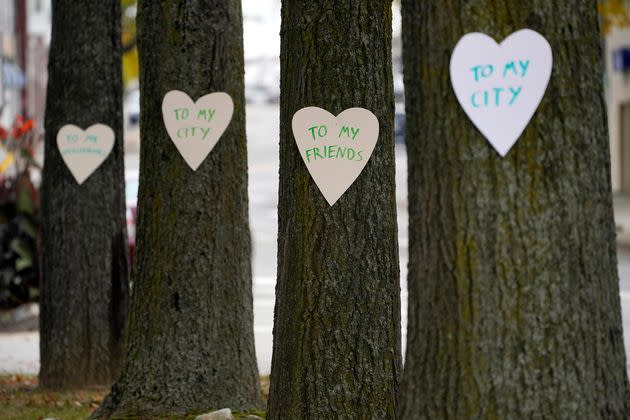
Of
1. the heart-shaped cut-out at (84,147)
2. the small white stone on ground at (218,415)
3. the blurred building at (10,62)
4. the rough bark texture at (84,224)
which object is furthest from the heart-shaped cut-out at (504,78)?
the blurred building at (10,62)

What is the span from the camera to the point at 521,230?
3848mm

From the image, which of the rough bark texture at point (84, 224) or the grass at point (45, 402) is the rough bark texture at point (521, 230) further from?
the rough bark texture at point (84, 224)

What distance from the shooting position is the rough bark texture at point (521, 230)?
152 inches

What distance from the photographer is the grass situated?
7969 mm

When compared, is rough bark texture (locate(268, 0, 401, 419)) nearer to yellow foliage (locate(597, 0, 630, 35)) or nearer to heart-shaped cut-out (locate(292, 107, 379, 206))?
heart-shaped cut-out (locate(292, 107, 379, 206))

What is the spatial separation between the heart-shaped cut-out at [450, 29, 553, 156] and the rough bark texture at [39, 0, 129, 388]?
5598 mm

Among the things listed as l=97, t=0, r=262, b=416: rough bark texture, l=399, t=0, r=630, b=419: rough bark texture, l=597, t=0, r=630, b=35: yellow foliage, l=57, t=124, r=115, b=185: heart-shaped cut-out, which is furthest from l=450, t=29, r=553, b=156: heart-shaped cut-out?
l=597, t=0, r=630, b=35: yellow foliage

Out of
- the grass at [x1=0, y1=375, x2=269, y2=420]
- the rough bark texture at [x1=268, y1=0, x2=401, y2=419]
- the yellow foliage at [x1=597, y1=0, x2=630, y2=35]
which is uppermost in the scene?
the yellow foliage at [x1=597, y1=0, x2=630, y2=35]

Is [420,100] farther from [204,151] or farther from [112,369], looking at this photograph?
[112,369]

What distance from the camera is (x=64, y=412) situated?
8047mm

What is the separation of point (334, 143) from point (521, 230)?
2.04m

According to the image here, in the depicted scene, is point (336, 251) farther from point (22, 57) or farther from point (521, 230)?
point (22, 57)

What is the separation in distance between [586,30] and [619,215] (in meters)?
22.9

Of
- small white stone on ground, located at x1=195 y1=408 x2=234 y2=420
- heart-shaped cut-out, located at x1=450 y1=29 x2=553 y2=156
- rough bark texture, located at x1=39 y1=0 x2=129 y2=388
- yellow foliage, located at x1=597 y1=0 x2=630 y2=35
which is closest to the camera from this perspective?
heart-shaped cut-out, located at x1=450 y1=29 x2=553 y2=156
